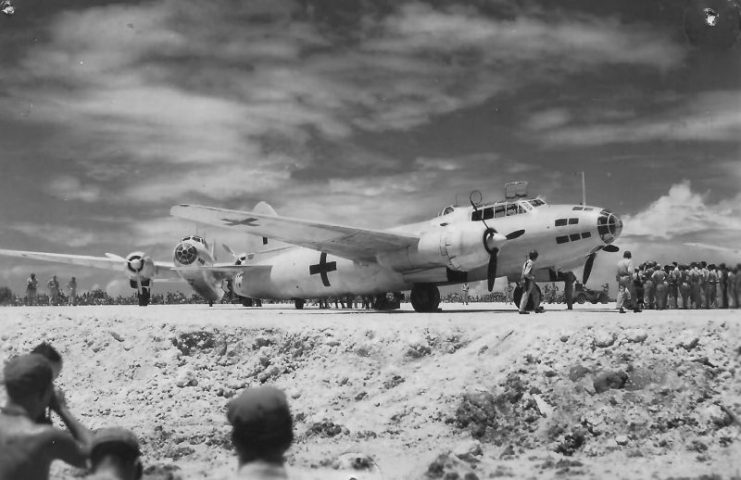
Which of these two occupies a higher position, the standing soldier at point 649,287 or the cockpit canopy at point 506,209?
the cockpit canopy at point 506,209

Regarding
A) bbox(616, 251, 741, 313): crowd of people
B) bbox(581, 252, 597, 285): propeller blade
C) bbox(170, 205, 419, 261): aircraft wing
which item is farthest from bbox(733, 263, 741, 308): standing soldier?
bbox(170, 205, 419, 261): aircraft wing

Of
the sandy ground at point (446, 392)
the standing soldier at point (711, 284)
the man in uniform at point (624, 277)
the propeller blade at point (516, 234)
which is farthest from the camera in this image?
the standing soldier at point (711, 284)

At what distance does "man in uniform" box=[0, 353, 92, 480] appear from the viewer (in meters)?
3.20

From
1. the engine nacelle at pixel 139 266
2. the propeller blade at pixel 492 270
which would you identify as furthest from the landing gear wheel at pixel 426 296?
the engine nacelle at pixel 139 266

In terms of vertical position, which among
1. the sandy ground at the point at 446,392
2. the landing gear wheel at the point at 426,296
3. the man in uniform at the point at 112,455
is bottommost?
the sandy ground at the point at 446,392

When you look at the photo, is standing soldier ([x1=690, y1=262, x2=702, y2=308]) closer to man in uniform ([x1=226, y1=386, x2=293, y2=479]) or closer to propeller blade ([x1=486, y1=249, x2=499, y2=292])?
propeller blade ([x1=486, y1=249, x2=499, y2=292])

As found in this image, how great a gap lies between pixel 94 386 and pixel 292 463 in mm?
6580

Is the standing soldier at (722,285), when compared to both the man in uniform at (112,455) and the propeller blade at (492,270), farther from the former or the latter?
the man in uniform at (112,455)

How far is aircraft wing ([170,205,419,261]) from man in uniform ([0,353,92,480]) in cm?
1587

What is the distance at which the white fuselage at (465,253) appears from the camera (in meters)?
18.1

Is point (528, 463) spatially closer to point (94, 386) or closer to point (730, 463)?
point (730, 463)

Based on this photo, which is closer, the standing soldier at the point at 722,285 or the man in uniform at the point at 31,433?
the man in uniform at the point at 31,433

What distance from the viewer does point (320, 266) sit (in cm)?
2395

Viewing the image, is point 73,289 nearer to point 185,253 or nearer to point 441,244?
point 185,253
